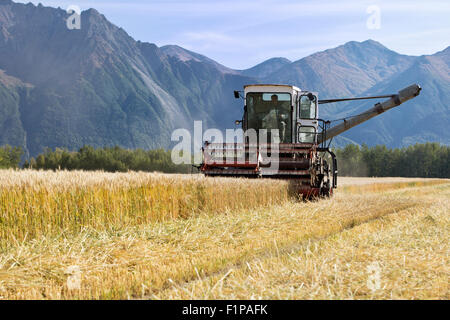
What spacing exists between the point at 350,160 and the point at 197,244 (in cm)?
9733

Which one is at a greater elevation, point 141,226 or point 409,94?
point 409,94

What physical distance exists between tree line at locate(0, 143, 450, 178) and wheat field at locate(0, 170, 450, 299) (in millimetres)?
79624

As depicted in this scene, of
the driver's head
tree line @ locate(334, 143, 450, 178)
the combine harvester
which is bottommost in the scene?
tree line @ locate(334, 143, 450, 178)

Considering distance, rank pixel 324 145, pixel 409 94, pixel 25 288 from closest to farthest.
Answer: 1. pixel 25 288
2. pixel 324 145
3. pixel 409 94

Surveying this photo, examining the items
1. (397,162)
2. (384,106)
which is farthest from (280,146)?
(397,162)

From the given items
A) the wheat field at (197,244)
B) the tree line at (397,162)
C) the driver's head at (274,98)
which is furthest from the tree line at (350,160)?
the wheat field at (197,244)

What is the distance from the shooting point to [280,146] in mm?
14500

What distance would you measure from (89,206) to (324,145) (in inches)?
360

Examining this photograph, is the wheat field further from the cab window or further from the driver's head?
the driver's head

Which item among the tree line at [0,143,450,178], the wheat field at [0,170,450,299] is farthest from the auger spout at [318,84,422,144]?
the tree line at [0,143,450,178]

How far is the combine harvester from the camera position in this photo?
13797 mm
